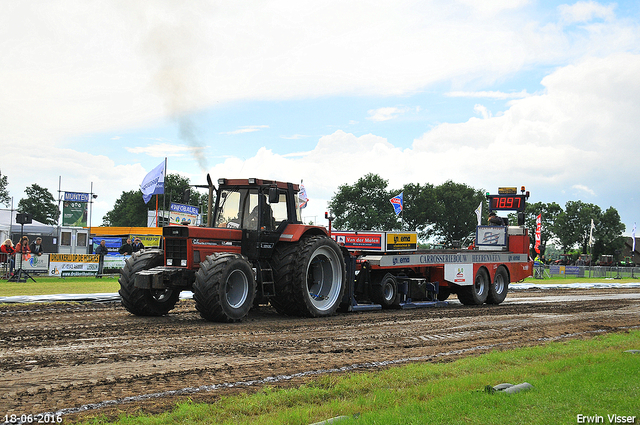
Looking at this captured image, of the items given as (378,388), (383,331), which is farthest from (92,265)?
(378,388)

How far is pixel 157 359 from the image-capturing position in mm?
7082

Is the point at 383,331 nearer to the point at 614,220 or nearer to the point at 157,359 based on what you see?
the point at 157,359

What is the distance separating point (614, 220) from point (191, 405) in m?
102

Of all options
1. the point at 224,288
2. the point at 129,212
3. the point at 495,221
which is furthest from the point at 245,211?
the point at 129,212

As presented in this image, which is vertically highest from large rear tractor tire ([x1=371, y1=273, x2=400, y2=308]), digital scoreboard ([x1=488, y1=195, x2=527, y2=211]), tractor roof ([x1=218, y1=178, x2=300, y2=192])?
digital scoreboard ([x1=488, y1=195, x2=527, y2=211])

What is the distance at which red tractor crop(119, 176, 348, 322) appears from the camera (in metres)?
10.4

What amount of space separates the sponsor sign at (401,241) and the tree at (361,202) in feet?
192

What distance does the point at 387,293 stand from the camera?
14.6 meters

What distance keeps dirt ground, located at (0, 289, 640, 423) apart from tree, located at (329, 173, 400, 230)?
200 ft

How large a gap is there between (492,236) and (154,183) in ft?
64.4

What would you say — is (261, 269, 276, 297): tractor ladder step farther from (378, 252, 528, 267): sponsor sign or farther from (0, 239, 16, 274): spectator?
(0, 239, 16, 274): spectator

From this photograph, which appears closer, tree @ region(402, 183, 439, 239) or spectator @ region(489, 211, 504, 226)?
spectator @ region(489, 211, 504, 226)

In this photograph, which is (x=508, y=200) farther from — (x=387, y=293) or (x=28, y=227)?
(x=28, y=227)

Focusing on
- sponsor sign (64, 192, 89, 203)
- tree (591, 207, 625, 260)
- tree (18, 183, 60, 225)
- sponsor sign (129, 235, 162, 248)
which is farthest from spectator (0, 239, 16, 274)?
tree (591, 207, 625, 260)
